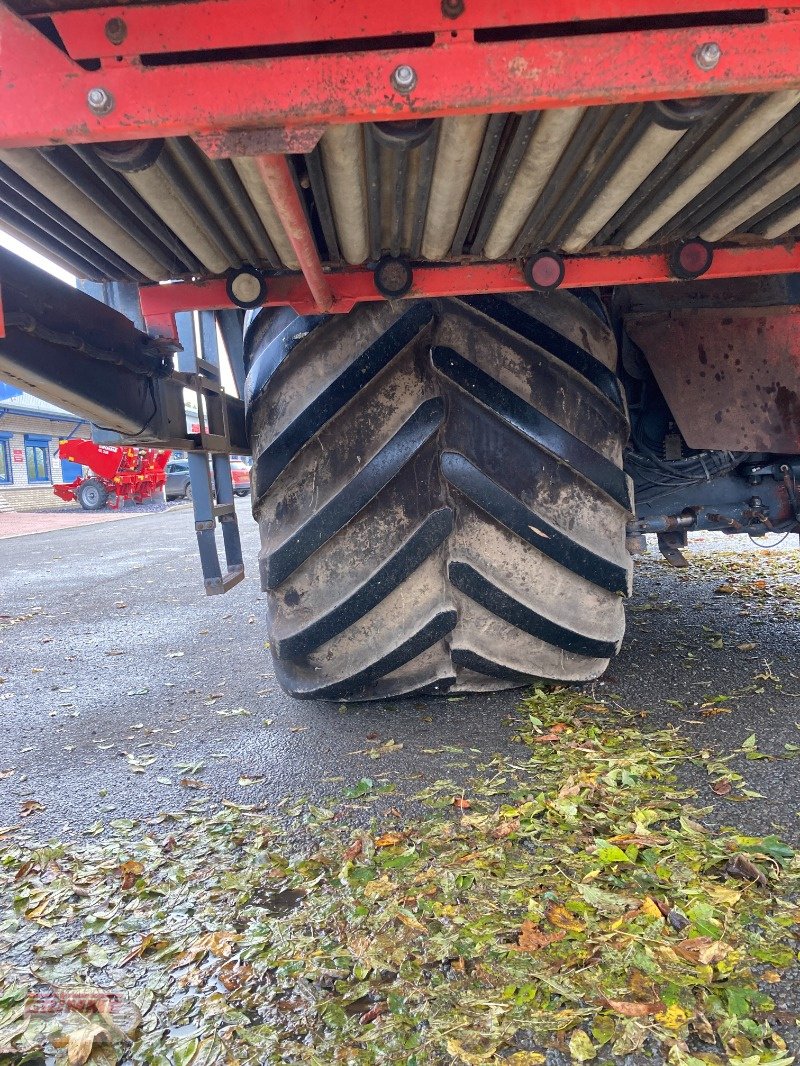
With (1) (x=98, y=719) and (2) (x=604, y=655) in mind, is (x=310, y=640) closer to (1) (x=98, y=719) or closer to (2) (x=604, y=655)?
(2) (x=604, y=655)

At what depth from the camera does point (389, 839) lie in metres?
1.87

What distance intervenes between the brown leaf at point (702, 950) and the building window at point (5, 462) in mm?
27103

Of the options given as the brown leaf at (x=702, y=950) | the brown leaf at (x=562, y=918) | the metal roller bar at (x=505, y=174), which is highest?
the metal roller bar at (x=505, y=174)

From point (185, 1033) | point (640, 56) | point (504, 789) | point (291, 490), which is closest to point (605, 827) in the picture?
point (504, 789)

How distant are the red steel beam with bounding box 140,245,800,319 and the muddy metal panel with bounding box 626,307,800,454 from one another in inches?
22.3

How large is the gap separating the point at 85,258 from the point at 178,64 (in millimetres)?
821

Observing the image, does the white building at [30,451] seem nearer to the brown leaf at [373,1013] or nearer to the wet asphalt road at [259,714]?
the wet asphalt road at [259,714]

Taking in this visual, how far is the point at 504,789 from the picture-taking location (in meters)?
2.10

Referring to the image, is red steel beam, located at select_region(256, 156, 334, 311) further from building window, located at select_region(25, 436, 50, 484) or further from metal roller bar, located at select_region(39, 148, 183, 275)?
building window, located at select_region(25, 436, 50, 484)

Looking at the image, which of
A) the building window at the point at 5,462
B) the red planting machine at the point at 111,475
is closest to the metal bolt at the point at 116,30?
the red planting machine at the point at 111,475

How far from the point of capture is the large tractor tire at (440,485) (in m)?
2.30

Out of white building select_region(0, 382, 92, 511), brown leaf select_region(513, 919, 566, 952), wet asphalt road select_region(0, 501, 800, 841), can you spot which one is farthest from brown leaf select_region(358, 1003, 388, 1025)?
white building select_region(0, 382, 92, 511)

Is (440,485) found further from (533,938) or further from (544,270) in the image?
(533,938)

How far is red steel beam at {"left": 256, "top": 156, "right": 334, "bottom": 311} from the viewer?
4.20 feet
